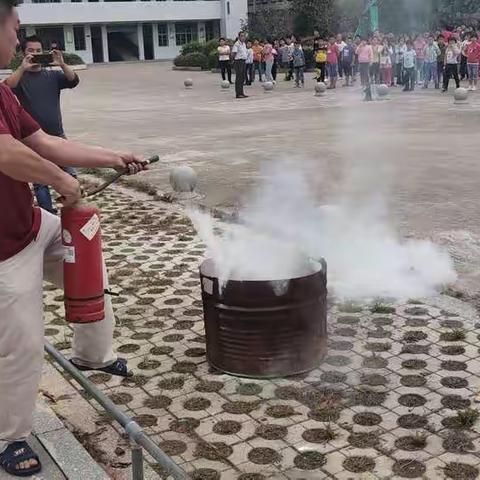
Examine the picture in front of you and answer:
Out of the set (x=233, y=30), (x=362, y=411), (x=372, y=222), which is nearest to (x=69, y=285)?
(x=362, y=411)

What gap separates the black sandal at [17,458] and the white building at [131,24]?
53183mm

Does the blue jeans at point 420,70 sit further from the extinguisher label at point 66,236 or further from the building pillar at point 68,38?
the building pillar at point 68,38

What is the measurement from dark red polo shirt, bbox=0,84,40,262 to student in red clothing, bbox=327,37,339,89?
61.1ft

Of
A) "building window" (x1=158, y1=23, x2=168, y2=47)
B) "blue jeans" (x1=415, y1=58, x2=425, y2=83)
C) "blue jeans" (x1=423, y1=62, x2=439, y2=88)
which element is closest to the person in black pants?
"blue jeans" (x1=415, y1=58, x2=425, y2=83)

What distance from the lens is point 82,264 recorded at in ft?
10.1

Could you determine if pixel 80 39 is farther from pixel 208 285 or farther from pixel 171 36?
pixel 208 285

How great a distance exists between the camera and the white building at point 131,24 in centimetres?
5334

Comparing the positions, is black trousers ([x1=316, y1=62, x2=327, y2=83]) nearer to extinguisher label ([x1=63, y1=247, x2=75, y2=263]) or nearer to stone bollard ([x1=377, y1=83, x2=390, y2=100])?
stone bollard ([x1=377, y1=83, x2=390, y2=100])

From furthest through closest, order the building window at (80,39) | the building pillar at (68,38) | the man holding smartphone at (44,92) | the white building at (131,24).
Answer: the building window at (80,39) < the building pillar at (68,38) < the white building at (131,24) < the man holding smartphone at (44,92)

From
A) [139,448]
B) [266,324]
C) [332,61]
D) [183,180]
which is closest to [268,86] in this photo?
[332,61]

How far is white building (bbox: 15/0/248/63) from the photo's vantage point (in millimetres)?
53344

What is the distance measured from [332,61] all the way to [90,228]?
20.3m

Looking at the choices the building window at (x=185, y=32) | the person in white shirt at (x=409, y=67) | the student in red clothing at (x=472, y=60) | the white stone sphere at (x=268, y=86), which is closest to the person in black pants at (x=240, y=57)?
the white stone sphere at (x=268, y=86)

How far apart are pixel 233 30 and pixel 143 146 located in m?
48.1
